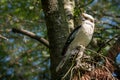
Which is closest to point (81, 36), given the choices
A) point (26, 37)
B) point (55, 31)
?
point (55, 31)

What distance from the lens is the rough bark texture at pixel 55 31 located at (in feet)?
15.1

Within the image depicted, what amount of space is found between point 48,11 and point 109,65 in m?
1.22

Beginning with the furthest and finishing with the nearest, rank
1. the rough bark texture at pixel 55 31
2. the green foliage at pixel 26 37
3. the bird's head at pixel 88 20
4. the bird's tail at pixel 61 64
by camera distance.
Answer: the green foliage at pixel 26 37
the bird's head at pixel 88 20
the rough bark texture at pixel 55 31
the bird's tail at pixel 61 64

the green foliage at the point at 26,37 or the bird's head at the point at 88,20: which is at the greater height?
the bird's head at the point at 88,20

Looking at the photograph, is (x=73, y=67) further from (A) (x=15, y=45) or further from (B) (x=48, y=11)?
(A) (x=15, y=45)

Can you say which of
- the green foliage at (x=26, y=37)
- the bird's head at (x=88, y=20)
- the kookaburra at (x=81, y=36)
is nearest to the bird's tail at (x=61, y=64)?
the kookaburra at (x=81, y=36)

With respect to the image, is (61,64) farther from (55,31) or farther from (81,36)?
(81,36)

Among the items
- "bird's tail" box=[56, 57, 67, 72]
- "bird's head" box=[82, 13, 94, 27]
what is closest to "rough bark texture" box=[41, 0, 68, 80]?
"bird's tail" box=[56, 57, 67, 72]

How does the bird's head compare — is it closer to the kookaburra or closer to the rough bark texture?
the kookaburra

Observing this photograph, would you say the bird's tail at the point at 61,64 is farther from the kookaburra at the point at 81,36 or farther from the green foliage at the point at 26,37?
the green foliage at the point at 26,37

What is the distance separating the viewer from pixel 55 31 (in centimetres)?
465

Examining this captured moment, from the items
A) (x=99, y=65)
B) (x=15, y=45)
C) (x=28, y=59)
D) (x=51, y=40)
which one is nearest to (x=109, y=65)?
(x=99, y=65)

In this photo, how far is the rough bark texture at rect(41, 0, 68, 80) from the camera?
4613 mm

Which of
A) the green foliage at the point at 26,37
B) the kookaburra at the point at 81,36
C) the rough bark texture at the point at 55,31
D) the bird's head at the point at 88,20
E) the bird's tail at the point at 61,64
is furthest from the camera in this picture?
the green foliage at the point at 26,37
